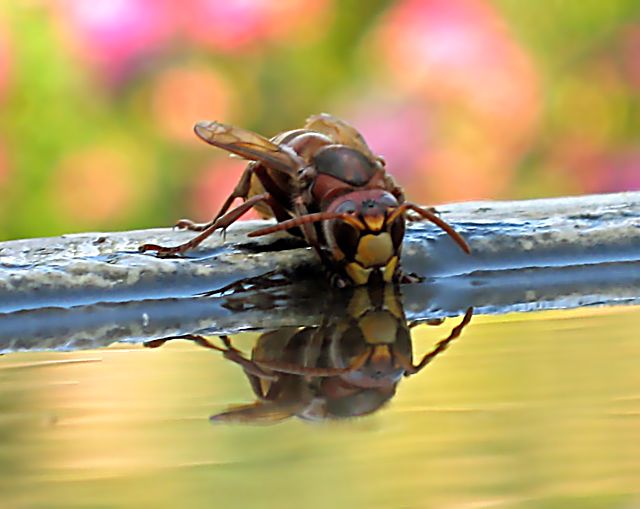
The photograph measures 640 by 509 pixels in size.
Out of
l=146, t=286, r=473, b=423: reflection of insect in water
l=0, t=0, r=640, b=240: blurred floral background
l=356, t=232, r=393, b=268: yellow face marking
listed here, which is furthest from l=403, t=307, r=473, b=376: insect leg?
l=0, t=0, r=640, b=240: blurred floral background

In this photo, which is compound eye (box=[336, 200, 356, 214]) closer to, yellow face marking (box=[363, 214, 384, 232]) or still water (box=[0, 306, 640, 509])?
yellow face marking (box=[363, 214, 384, 232])

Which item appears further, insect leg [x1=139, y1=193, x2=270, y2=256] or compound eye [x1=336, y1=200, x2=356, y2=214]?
insect leg [x1=139, y1=193, x2=270, y2=256]

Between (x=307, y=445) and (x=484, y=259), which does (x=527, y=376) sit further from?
(x=484, y=259)

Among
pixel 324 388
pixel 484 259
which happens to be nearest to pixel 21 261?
pixel 484 259

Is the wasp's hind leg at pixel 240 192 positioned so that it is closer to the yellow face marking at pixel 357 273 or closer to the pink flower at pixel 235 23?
the yellow face marking at pixel 357 273

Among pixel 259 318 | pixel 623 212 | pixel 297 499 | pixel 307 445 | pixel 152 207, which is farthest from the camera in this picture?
pixel 152 207

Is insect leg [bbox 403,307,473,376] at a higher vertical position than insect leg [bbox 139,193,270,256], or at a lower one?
lower


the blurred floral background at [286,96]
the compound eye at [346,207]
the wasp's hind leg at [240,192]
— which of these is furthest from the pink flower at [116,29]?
the compound eye at [346,207]
